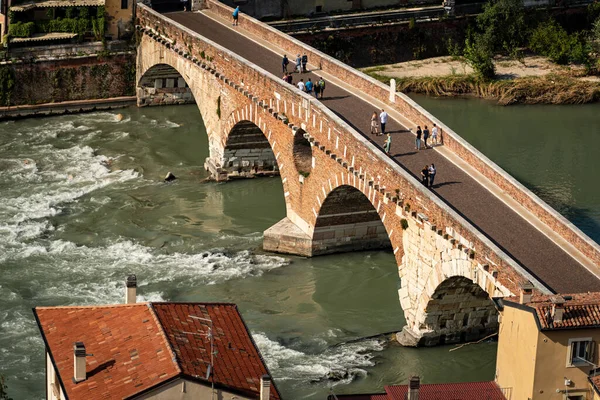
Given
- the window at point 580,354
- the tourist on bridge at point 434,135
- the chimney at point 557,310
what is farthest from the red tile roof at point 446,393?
the tourist on bridge at point 434,135

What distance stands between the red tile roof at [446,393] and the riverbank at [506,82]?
136ft

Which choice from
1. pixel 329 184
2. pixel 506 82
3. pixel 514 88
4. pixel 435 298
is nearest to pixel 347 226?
pixel 329 184

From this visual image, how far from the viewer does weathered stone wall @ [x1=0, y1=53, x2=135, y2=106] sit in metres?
83.6

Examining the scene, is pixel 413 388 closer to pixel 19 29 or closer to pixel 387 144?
pixel 387 144

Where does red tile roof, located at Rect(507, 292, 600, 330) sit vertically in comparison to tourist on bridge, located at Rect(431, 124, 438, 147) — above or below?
below

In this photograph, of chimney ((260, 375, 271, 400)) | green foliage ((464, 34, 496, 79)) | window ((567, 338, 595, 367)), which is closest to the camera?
chimney ((260, 375, 271, 400))

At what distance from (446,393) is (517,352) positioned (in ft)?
8.98

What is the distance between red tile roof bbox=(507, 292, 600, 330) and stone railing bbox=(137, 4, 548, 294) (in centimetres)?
219

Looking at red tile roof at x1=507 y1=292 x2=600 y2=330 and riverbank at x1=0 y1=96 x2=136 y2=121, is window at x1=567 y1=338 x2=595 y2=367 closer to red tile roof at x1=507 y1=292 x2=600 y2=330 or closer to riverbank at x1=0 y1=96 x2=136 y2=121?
red tile roof at x1=507 y1=292 x2=600 y2=330

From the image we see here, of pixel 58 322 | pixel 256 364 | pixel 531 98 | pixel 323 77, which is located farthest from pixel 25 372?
pixel 531 98

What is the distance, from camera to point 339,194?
204ft

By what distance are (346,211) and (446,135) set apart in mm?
6269

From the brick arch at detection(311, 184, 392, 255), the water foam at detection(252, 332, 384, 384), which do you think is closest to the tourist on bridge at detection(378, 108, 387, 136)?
the brick arch at detection(311, 184, 392, 255)

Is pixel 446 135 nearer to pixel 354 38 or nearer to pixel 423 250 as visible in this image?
pixel 423 250
